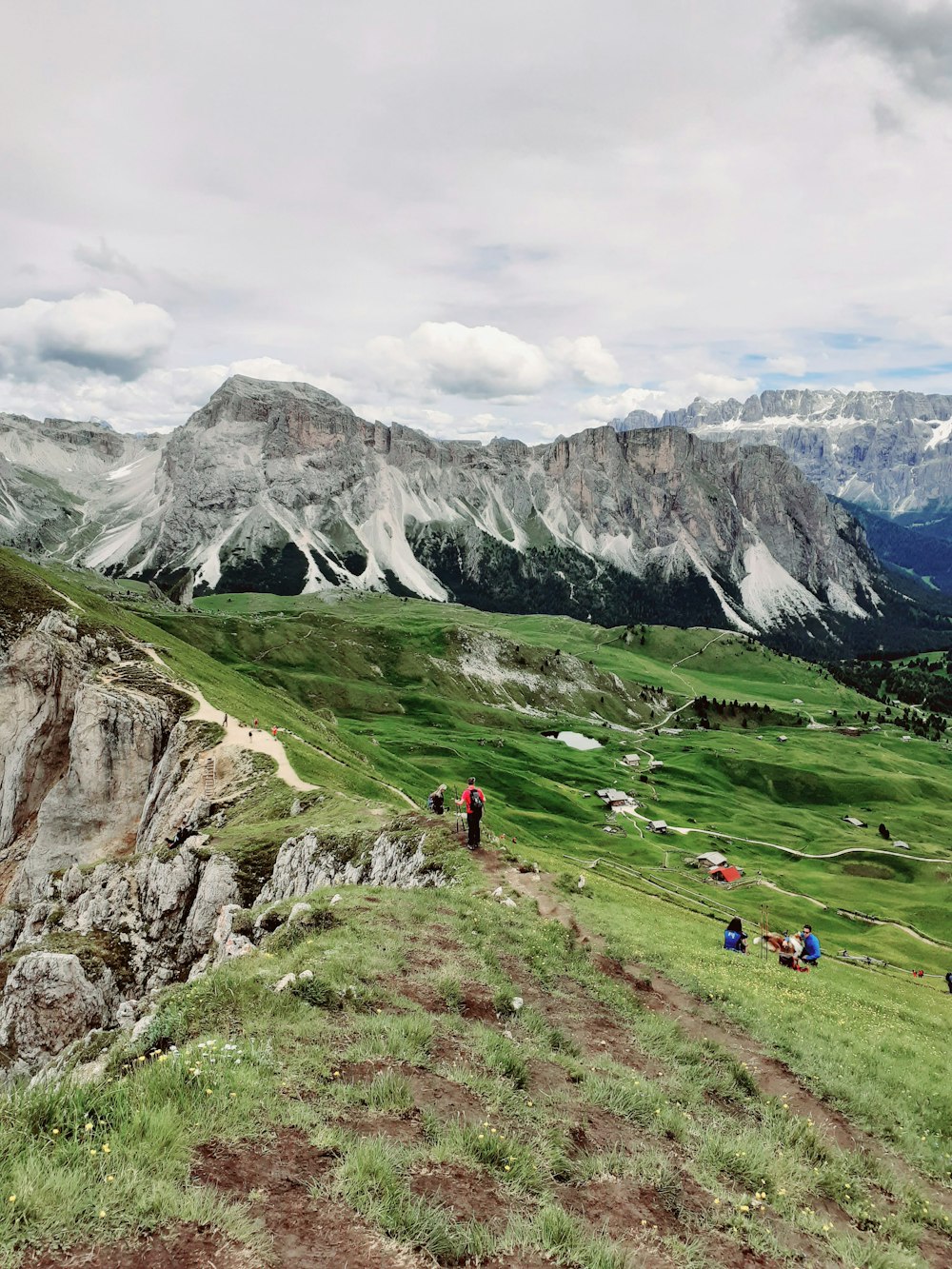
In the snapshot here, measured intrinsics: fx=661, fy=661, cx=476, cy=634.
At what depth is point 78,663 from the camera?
84.1 m

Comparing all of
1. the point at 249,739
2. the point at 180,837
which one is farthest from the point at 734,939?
the point at 249,739

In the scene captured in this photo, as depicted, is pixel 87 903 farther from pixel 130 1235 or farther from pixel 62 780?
pixel 130 1235

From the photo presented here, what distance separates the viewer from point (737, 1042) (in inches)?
809

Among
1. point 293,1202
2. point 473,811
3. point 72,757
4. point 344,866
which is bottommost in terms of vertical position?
point 72,757

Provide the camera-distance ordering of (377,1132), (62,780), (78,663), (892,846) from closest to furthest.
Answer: (377,1132), (62,780), (78,663), (892,846)

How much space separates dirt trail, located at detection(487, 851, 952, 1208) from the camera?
16.2 metres

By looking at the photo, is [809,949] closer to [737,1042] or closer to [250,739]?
[737,1042]

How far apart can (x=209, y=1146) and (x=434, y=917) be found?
15.1m

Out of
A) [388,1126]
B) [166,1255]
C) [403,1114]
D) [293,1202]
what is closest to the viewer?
[166,1255]

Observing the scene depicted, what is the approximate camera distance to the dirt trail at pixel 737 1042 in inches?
639

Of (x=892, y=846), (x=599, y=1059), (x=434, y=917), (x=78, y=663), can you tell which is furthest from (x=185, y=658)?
(x=892, y=846)

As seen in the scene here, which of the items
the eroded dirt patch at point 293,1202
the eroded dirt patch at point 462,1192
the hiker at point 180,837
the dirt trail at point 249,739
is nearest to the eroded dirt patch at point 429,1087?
the eroded dirt patch at point 462,1192

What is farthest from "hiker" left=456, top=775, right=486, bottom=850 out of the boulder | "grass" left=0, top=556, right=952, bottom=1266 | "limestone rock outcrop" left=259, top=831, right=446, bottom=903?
the boulder

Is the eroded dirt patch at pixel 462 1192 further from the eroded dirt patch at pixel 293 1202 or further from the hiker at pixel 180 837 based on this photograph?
the hiker at pixel 180 837
